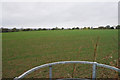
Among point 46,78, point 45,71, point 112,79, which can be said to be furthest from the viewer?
point 45,71

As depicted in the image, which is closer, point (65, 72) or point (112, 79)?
point (112, 79)

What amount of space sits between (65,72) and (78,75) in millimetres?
487

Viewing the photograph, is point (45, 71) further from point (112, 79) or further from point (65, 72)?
point (112, 79)

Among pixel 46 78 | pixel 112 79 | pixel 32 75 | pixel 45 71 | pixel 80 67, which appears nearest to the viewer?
pixel 112 79

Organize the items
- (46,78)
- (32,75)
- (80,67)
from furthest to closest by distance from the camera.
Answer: (80,67)
(32,75)
(46,78)

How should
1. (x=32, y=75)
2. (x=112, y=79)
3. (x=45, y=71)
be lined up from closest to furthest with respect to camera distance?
(x=112, y=79) < (x=32, y=75) < (x=45, y=71)

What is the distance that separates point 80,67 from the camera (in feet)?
13.6

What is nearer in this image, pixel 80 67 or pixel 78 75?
pixel 78 75

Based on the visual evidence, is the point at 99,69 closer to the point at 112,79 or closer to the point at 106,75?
the point at 106,75

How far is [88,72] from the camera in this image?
12.1 feet

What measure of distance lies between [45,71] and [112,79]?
218 centimetres

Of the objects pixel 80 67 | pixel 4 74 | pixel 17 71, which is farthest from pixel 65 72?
pixel 4 74

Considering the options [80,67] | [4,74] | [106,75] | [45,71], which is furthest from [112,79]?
[4,74]

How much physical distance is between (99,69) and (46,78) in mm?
1932
